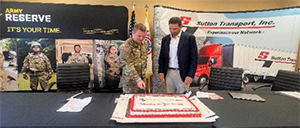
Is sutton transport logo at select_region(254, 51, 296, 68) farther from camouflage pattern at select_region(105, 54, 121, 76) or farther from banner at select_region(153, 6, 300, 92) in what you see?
camouflage pattern at select_region(105, 54, 121, 76)

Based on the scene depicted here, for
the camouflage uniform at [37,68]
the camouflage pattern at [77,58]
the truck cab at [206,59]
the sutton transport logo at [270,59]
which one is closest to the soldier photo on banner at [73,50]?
the camouflage pattern at [77,58]

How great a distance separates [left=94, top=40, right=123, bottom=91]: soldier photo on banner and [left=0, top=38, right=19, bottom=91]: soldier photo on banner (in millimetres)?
1318

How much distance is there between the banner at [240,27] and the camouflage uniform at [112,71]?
684 mm

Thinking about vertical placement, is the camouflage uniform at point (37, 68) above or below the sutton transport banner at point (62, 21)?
below

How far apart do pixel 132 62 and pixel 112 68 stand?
1.39 metres

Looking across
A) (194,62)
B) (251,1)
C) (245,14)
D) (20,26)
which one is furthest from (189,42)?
(20,26)

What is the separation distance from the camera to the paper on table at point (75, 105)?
3.87ft

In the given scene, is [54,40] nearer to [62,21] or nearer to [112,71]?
[62,21]

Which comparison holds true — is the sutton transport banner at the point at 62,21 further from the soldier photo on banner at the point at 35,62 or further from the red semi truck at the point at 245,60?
the red semi truck at the point at 245,60

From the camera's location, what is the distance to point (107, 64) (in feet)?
10.5

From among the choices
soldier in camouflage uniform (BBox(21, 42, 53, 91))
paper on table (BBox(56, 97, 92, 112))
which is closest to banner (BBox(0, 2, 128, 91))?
soldier in camouflage uniform (BBox(21, 42, 53, 91))

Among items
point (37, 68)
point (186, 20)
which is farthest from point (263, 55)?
point (37, 68)

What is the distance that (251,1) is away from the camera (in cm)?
345

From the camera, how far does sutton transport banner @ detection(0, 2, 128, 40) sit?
9.57ft
